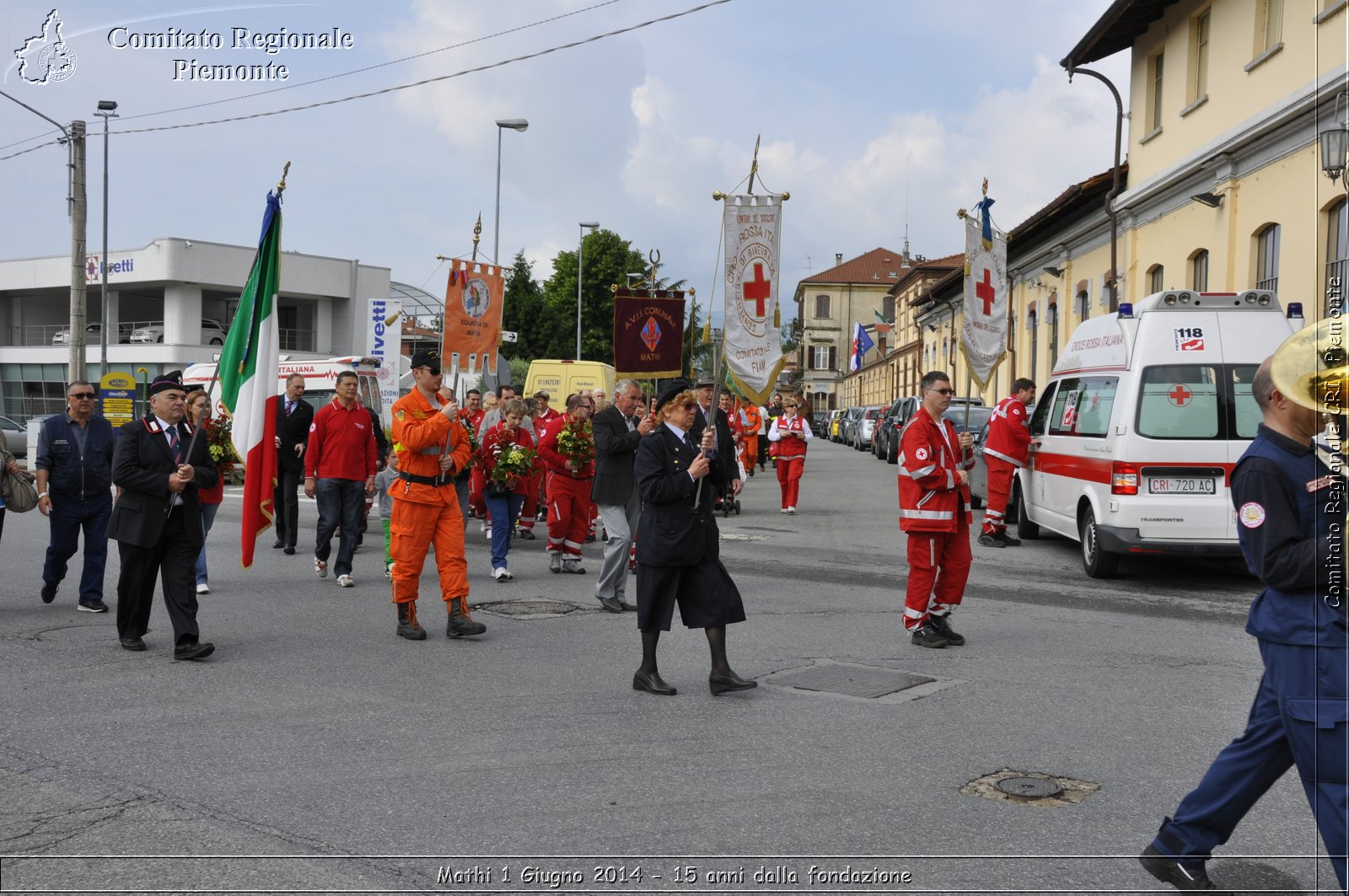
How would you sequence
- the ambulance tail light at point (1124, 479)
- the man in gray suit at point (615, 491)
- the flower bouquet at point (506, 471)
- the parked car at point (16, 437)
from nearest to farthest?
1. the man in gray suit at point (615, 491)
2. the ambulance tail light at point (1124, 479)
3. the flower bouquet at point (506, 471)
4. the parked car at point (16, 437)

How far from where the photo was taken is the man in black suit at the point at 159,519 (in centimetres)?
769

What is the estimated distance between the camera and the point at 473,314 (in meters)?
18.3

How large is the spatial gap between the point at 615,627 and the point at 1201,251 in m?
17.2

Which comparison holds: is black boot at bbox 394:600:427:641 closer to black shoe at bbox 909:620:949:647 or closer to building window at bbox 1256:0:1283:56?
black shoe at bbox 909:620:949:647

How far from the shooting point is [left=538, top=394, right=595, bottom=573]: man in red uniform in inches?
480

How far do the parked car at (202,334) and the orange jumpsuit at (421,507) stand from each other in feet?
147

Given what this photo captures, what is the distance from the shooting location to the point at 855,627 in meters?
9.10

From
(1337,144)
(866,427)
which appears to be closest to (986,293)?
(1337,144)

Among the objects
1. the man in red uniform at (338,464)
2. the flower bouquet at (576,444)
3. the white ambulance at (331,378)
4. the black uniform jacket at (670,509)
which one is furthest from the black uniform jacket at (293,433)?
the white ambulance at (331,378)

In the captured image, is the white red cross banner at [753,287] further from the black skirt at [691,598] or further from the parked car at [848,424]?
the parked car at [848,424]

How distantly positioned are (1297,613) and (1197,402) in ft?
26.2

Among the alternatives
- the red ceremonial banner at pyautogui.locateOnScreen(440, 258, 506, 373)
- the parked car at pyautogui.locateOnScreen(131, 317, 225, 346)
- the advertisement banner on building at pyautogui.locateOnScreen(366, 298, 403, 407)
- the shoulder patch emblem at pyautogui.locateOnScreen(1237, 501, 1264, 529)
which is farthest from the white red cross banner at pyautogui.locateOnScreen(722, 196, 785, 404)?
the parked car at pyautogui.locateOnScreen(131, 317, 225, 346)

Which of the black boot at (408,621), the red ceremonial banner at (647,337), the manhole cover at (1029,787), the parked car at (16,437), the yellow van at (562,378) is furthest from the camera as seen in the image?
the parked car at (16,437)

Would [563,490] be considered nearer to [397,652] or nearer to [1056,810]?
[397,652]
